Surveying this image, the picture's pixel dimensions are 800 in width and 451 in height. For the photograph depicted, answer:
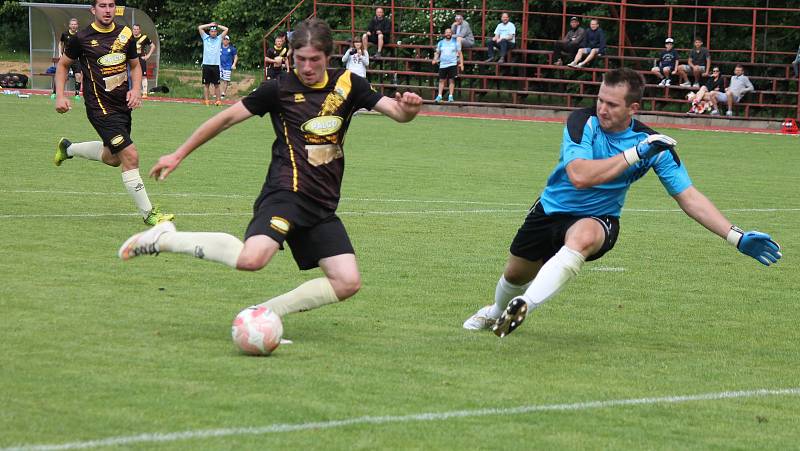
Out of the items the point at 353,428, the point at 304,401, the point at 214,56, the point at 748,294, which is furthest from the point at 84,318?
the point at 214,56

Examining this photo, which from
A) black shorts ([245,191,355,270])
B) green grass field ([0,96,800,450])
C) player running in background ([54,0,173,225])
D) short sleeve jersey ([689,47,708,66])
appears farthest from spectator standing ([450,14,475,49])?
black shorts ([245,191,355,270])

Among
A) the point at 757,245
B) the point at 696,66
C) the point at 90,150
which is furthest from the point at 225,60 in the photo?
the point at 757,245

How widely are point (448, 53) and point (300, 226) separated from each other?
2748 centimetres

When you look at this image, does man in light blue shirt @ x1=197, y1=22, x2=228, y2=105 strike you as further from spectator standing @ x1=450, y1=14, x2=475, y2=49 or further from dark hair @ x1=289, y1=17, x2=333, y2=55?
dark hair @ x1=289, y1=17, x2=333, y2=55

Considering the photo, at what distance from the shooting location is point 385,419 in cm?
504

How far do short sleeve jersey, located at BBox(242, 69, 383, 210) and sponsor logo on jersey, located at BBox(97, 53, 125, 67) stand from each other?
503cm

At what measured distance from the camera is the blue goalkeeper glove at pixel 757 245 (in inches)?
260

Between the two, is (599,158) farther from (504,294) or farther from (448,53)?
(448,53)

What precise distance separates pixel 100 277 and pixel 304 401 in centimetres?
340

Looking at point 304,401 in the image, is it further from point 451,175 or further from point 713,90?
point 713,90

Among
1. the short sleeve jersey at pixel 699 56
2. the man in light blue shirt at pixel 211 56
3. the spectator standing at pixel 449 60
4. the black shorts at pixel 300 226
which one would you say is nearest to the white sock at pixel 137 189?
the black shorts at pixel 300 226

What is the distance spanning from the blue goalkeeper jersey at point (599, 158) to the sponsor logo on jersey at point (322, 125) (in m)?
1.27

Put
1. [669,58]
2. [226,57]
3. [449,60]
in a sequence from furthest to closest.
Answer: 1. [226,57]
2. [449,60]
3. [669,58]

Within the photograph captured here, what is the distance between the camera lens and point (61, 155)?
12219mm
